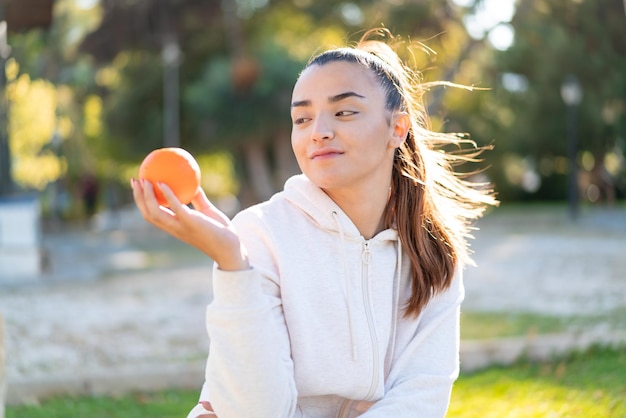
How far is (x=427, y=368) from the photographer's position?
8.79 ft

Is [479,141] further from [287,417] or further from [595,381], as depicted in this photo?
[287,417]

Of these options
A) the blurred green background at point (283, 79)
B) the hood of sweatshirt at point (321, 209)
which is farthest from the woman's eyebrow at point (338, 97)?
the blurred green background at point (283, 79)

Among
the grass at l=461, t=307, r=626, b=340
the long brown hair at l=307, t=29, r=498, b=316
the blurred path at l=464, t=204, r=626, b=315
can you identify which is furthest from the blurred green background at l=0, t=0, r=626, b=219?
the long brown hair at l=307, t=29, r=498, b=316

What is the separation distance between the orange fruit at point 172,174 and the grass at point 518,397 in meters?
2.67

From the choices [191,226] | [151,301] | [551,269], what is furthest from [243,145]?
[191,226]

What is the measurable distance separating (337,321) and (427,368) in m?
0.35

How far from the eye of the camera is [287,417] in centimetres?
235

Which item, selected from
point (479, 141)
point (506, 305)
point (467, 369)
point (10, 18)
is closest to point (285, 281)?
point (467, 369)

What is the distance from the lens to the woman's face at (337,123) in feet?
8.33

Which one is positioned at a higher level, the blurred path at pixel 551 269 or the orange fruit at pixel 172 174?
the orange fruit at pixel 172 174

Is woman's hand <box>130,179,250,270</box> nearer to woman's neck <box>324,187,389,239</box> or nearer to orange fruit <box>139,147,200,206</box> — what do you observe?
orange fruit <box>139,147,200,206</box>

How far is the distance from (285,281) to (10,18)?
10.4m

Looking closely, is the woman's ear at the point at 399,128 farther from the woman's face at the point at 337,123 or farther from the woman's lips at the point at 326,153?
the woman's lips at the point at 326,153

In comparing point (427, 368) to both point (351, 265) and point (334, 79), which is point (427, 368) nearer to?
point (351, 265)
